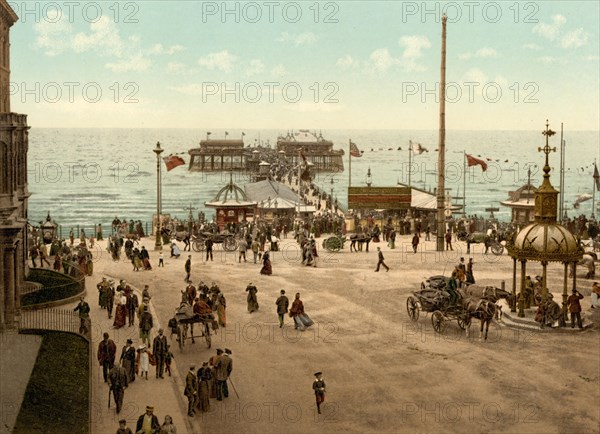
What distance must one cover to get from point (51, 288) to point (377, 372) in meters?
14.5

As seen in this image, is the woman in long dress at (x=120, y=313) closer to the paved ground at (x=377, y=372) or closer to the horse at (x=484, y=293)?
the paved ground at (x=377, y=372)

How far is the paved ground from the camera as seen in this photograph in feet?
61.7

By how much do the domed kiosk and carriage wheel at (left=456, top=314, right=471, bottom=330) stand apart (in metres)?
2.55

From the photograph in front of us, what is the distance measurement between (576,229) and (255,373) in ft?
124

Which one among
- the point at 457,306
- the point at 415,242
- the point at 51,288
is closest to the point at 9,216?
the point at 51,288

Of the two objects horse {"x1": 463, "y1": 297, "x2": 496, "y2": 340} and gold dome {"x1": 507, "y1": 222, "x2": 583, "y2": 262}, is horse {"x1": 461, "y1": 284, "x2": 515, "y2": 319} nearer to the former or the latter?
horse {"x1": 463, "y1": 297, "x2": 496, "y2": 340}

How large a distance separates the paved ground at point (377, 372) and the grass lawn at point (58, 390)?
685mm

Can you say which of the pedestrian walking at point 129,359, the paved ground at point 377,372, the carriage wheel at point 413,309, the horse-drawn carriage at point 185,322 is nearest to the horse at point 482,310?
the paved ground at point 377,372

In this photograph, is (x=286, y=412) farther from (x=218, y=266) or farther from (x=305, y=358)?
(x=218, y=266)

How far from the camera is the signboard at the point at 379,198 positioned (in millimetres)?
55781

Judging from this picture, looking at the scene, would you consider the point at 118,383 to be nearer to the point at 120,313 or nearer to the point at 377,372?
the point at 377,372

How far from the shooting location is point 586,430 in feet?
59.2

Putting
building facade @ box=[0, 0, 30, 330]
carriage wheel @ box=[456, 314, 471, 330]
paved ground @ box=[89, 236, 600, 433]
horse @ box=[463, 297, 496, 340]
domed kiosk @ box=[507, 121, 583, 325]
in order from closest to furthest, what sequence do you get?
paved ground @ box=[89, 236, 600, 433], horse @ box=[463, 297, 496, 340], carriage wheel @ box=[456, 314, 471, 330], building facade @ box=[0, 0, 30, 330], domed kiosk @ box=[507, 121, 583, 325]

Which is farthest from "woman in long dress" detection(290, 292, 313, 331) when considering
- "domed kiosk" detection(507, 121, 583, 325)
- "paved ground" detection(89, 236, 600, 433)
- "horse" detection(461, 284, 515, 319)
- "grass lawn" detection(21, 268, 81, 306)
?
"grass lawn" detection(21, 268, 81, 306)
